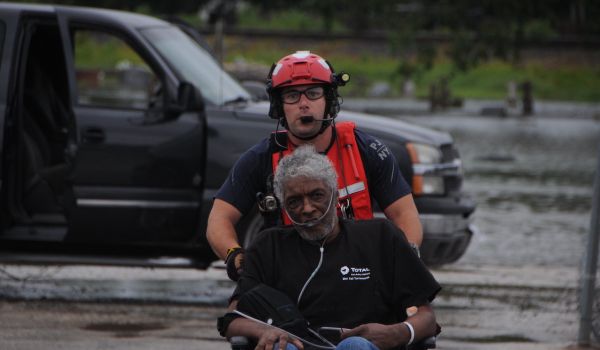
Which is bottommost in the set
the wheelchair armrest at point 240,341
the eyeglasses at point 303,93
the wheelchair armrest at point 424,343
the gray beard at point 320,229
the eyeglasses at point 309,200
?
the wheelchair armrest at point 424,343

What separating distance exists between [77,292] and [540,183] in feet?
39.6

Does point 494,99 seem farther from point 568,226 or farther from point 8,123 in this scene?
point 8,123

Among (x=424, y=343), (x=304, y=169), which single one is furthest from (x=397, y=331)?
(x=304, y=169)

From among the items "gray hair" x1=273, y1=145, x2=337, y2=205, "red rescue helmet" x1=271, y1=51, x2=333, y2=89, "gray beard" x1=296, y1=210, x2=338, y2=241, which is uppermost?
"red rescue helmet" x1=271, y1=51, x2=333, y2=89

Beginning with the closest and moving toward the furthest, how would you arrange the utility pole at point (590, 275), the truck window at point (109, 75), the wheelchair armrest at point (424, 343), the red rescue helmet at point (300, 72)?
the wheelchair armrest at point (424, 343) → the red rescue helmet at point (300, 72) → the utility pole at point (590, 275) → the truck window at point (109, 75)

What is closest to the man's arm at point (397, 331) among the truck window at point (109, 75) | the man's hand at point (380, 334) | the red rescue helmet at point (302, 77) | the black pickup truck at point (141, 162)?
the man's hand at point (380, 334)

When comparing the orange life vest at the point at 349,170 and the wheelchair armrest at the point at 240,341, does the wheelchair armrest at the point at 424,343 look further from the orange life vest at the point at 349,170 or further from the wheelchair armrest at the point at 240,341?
the orange life vest at the point at 349,170

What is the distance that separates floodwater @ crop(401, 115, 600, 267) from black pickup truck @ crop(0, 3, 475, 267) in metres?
1.32

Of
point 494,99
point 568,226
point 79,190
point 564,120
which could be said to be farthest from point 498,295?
point 494,99

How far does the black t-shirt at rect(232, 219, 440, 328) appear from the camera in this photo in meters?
5.33

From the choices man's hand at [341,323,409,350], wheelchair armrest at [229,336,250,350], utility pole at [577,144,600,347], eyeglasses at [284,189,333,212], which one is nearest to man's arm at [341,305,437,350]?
man's hand at [341,323,409,350]

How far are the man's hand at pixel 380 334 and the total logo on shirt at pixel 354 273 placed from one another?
19 cm

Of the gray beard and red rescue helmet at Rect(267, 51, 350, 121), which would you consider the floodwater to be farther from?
the gray beard

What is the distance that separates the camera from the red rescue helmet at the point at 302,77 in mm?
5934
